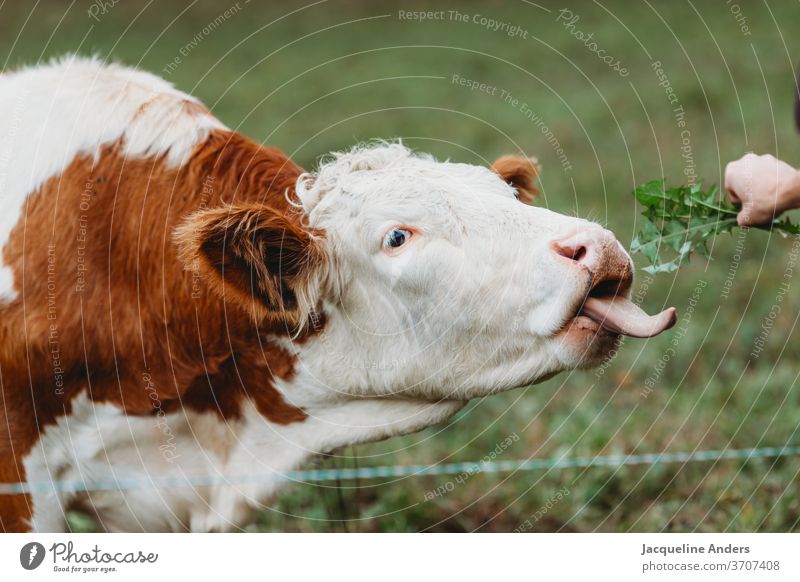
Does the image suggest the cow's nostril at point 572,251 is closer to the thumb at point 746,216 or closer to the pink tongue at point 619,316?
the pink tongue at point 619,316

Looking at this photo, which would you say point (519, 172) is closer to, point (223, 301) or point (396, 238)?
point (396, 238)

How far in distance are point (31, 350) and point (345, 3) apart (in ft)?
48.8

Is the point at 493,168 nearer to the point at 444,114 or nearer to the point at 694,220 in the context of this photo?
the point at 694,220

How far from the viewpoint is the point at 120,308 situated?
343cm

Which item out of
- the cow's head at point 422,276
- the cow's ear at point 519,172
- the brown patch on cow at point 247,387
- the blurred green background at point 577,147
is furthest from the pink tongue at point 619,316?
the blurred green background at point 577,147

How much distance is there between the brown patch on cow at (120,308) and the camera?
3.37 meters

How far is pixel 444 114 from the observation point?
40.8 feet

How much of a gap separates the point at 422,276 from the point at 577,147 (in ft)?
25.4

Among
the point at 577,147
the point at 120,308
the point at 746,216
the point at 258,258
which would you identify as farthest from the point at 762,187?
the point at 577,147

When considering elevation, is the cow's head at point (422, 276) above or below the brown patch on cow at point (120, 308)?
above

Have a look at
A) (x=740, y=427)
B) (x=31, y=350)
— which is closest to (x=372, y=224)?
(x=31, y=350)

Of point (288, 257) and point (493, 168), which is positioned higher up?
point (493, 168)

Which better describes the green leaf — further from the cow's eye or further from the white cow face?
the cow's eye
